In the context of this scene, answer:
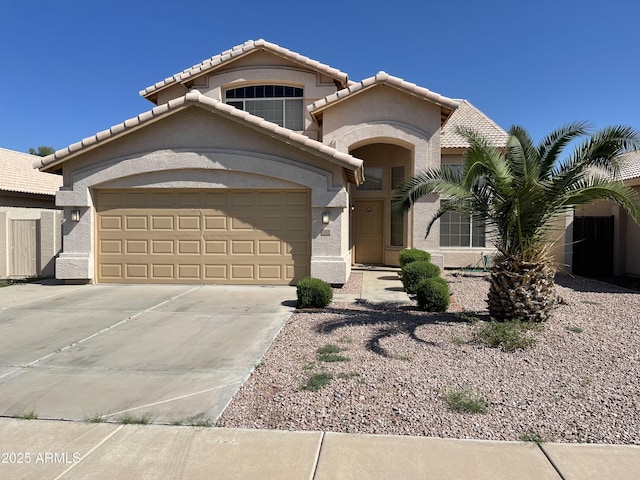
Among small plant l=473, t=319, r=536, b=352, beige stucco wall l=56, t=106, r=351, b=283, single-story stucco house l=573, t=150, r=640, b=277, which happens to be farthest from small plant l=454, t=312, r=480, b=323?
single-story stucco house l=573, t=150, r=640, b=277

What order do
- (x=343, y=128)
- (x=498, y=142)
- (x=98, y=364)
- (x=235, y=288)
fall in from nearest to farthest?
(x=98, y=364) < (x=235, y=288) < (x=343, y=128) < (x=498, y=142)

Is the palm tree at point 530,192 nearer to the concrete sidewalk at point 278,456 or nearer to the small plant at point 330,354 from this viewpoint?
the small plant at point 330,354

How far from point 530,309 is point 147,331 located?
647 cm

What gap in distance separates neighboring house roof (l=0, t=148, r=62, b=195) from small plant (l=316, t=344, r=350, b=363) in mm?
18448

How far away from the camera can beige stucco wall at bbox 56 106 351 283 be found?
37.5 feet


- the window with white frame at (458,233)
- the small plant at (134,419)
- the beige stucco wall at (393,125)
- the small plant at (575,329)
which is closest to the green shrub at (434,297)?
the small plant at (575,329)

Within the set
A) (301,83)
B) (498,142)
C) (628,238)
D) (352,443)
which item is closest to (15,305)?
(352,443)

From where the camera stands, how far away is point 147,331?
7266mm

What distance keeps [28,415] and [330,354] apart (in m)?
3.46

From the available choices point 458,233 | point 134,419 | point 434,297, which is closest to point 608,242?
point 458,233

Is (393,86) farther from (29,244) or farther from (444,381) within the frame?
(29,244)

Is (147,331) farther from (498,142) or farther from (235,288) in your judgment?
(498,142)

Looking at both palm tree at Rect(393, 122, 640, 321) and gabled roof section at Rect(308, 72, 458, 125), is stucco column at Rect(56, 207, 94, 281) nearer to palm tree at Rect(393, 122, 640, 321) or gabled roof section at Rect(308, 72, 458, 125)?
gabled roof section at Rect(308, 72, 458, 125)

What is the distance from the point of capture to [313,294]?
8867mm
